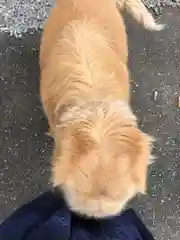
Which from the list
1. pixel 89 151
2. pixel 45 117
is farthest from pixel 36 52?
pixel 89 151

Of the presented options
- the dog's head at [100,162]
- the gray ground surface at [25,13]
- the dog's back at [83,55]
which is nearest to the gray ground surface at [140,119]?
the gray ground surface at [25,13]

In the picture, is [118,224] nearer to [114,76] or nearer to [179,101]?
[114,76]

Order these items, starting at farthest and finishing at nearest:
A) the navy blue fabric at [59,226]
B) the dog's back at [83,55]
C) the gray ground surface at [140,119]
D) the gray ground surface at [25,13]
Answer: the gray ground surface at [25,13] < the gray ground surface at [140,119] < the dog's back at [83,55] < the navy blue fabric at [59,226]

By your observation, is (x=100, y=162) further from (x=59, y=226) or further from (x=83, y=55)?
(x=83, y=55)

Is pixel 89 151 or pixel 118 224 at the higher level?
pixel 89 151

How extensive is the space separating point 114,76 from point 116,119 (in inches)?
11.1

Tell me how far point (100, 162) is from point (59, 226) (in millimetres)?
220

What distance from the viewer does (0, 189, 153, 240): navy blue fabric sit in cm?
106

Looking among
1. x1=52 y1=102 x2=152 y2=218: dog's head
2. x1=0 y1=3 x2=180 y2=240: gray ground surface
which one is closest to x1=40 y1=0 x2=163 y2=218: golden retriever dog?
x1=52 y1=102 x2=152 y2=218: dog's head

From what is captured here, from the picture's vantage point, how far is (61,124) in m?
1.42

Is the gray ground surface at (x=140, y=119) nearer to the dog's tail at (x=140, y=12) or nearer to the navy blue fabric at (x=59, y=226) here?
the dog's tail at (x=140, y=12)

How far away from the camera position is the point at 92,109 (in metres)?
1.36

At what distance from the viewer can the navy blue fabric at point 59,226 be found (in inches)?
41.7

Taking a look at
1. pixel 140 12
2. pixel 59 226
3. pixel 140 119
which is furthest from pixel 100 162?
pixel 140 12
